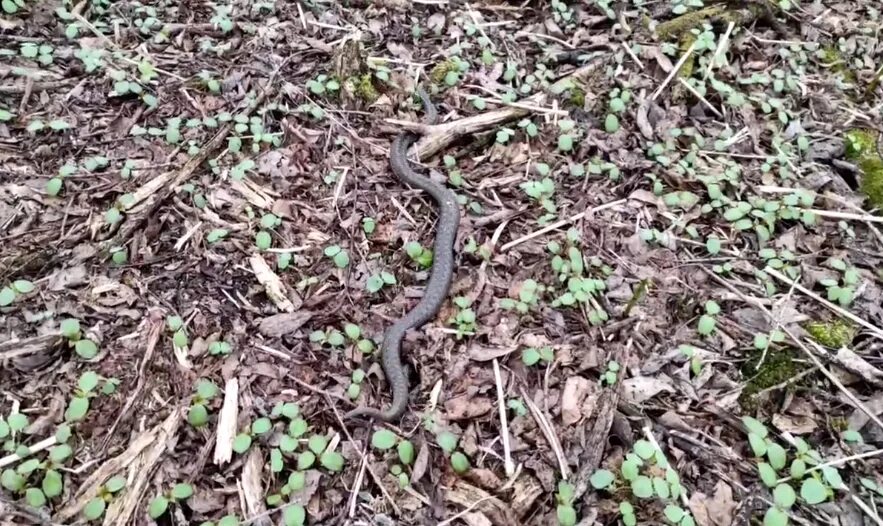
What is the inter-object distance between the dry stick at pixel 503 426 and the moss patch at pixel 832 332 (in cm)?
181

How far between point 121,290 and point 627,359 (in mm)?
2945

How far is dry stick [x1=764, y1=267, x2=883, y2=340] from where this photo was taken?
3.43 metres

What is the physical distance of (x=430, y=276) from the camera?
377 cm

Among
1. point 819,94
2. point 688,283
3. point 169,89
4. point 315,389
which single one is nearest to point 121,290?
point 315,389

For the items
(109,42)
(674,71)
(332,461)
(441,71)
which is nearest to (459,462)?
(332,461)

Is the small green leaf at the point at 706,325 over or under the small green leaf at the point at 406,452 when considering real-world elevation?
over

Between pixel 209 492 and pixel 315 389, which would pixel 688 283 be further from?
pixel 209 492

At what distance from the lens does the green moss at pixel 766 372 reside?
3.23 metres

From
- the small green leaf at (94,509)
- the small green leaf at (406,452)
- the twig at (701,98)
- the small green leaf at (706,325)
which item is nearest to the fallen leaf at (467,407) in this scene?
the small green leaf at (406,452)

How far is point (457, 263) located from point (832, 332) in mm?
2214

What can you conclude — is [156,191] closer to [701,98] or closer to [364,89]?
[364,89]

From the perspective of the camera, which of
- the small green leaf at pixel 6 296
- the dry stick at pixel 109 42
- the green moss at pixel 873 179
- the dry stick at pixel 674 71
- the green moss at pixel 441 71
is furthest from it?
the green moss at pixel 441 71

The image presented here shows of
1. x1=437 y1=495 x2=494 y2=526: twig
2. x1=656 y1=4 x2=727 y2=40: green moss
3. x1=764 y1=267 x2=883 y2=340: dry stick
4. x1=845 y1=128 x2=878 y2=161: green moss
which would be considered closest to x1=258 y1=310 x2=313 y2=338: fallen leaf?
x1=437 y1=495 x2=494 y2=526: twig

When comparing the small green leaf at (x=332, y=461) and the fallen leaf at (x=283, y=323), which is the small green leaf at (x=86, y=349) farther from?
the small green leaf at (x=332, y=461)
